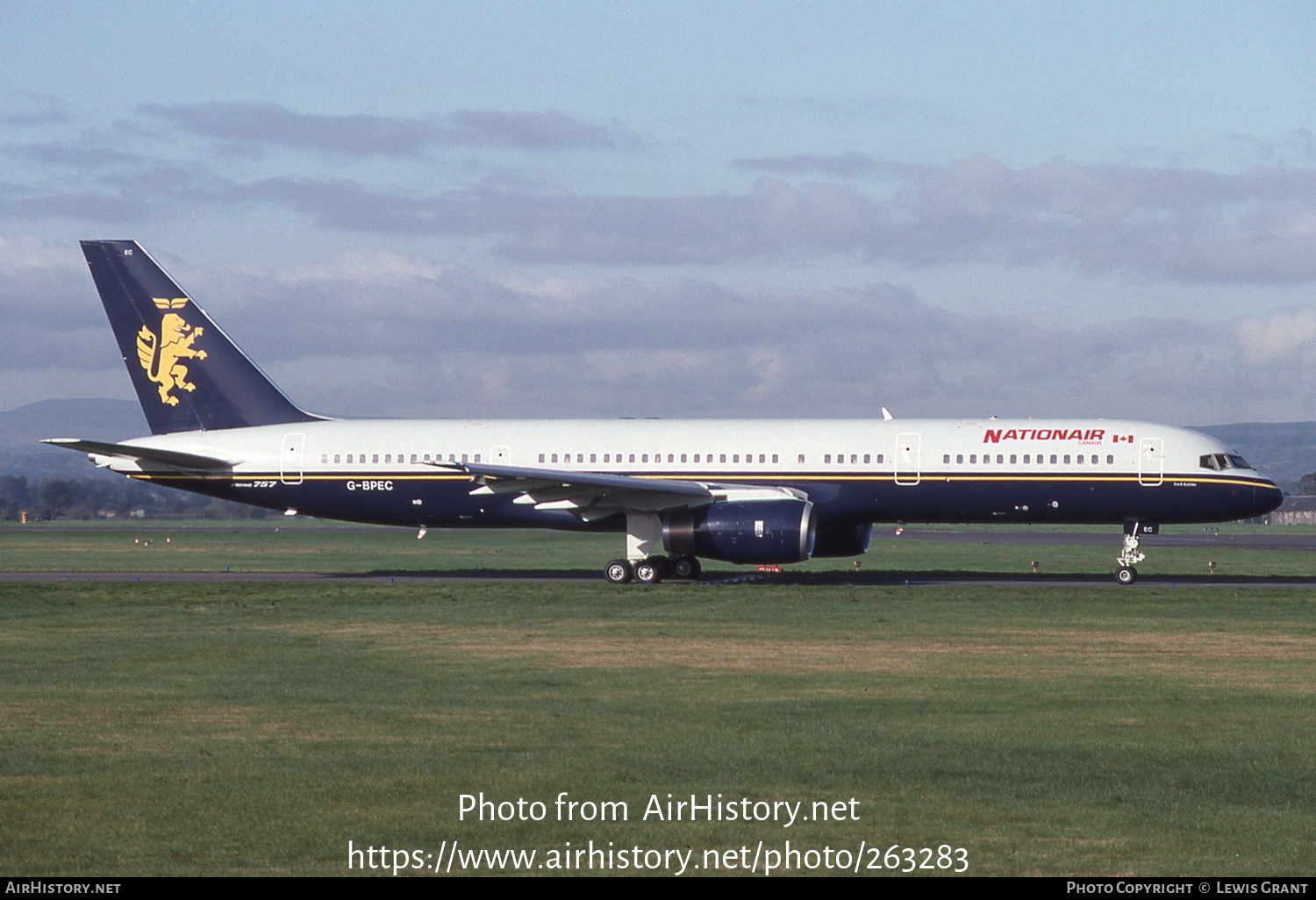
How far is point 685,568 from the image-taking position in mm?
39500

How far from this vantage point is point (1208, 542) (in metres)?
75.9

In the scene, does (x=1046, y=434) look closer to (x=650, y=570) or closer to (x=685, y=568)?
(x=685, y=568)

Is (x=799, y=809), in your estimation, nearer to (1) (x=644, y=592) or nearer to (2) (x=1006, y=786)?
(2) (x=1006, y=786)

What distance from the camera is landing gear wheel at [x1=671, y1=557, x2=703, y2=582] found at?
3953cm

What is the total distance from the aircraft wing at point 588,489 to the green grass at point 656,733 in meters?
8.16

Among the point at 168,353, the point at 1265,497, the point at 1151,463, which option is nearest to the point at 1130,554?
the point at 1151,463

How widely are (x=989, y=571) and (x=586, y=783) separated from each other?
35.0 meters

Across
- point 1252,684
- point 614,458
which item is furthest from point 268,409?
point 1252,684

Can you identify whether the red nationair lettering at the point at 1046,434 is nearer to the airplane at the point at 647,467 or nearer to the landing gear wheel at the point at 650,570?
the airplane at the point at 647,467

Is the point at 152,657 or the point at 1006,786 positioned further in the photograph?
the point at 152,657

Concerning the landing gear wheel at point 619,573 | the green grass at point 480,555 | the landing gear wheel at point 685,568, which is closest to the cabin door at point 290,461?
the green grass at point 480,555

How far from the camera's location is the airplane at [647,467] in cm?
3753

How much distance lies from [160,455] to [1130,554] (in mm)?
25600

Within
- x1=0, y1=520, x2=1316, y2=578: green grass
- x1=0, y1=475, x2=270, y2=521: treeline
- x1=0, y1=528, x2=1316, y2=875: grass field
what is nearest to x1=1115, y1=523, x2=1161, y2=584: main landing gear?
x1=0, y1=520, x2=1316, y2=578: green grass
